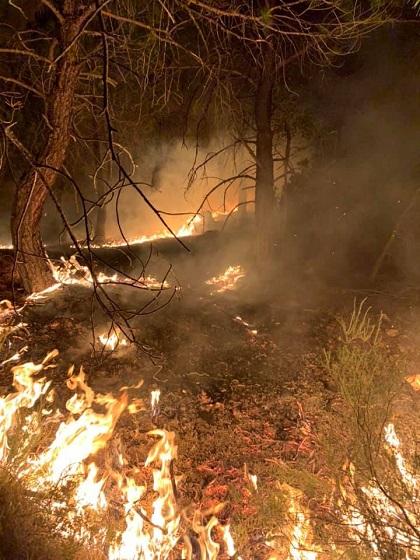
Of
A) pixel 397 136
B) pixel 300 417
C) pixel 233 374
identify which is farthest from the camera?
pixel 397 136

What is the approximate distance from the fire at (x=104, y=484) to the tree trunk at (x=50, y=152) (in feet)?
7.16

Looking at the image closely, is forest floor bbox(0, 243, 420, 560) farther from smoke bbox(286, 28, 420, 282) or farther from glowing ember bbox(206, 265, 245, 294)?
smoke bbox(286, 28, 420, 282)

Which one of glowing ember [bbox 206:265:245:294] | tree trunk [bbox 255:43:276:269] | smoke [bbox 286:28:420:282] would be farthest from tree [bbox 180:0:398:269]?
smoke [bbox 286:28:420:282]

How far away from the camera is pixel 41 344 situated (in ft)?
16.0

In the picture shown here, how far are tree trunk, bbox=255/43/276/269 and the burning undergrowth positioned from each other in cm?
164

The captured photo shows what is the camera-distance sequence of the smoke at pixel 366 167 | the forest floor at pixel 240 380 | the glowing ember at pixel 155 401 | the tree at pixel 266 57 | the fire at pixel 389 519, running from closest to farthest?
1. the fire at pixel 389 519
2. the forest floor at pixel 240 380
3. the glowing ember at pixel 155 401
4. the tree at pixel 266 57
5. the smoke at pixel 366 167

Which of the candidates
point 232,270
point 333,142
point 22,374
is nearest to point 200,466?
point 22,374

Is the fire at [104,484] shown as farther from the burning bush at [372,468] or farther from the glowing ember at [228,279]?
the glowing ember at [228,279]

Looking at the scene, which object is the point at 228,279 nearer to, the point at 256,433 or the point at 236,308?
the point at 236,308

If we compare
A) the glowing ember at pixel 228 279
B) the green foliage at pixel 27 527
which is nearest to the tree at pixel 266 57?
the glowing ember at pixel 228 279

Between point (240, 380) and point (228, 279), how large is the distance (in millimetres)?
3076

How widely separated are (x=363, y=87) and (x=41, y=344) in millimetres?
9556

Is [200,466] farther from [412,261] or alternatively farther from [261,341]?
[412,261]

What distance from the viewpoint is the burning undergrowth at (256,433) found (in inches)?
104
